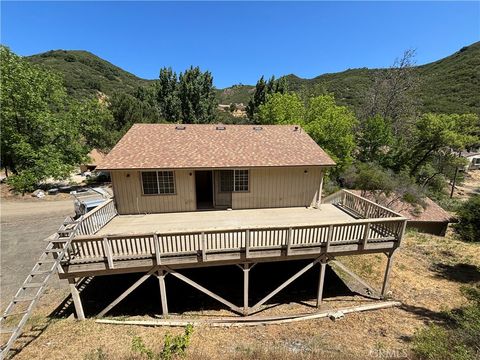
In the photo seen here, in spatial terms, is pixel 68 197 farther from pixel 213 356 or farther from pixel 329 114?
pixel 329 114

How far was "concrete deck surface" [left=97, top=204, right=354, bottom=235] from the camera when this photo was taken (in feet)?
29.3

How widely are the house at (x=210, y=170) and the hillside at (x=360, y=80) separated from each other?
93.0ft

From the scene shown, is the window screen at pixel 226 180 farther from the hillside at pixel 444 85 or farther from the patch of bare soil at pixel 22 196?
the hillside at pixel 444 85

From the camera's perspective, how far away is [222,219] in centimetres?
973

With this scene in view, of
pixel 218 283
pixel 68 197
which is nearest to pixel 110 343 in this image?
pixel 218 283

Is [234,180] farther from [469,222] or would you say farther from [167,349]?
[469,222]

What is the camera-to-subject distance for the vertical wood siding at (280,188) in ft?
35.0

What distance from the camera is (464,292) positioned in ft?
30.6

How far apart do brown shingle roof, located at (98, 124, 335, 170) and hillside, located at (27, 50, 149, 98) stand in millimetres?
57492

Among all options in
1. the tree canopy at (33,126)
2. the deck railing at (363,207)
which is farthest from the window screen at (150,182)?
the tree canopy at (33,126)

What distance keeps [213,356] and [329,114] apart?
63.3 ft

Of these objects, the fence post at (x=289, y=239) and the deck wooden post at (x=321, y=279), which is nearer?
the fence post at (x=289, y=239)

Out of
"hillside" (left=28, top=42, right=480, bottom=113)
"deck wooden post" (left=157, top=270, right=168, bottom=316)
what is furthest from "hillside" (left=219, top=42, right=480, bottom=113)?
"deck wooden post" (left=157, top=270, right=168, bottom=316)

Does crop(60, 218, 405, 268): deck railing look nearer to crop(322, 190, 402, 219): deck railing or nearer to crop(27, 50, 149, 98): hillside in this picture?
crop(322, 190, 402, 219): deck railing
